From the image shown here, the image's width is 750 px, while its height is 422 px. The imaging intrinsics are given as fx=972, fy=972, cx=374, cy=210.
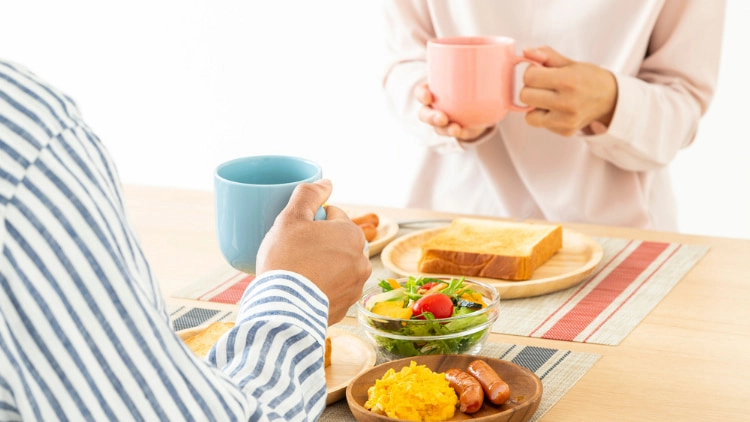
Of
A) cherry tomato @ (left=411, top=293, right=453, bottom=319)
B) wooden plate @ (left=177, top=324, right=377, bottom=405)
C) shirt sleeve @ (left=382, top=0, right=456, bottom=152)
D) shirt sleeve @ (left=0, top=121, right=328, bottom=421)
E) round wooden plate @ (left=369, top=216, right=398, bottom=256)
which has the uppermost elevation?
shirt sleeve @ (left=0, top=121, right=328, bottom=421)

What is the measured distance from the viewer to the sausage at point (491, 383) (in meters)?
1.00

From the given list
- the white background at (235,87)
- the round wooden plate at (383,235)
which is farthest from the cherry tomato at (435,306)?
the white background at (235,87)

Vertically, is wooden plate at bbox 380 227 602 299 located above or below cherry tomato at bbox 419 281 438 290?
below

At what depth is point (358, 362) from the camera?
1.17 metres

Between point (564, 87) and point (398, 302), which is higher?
point (564, 87)

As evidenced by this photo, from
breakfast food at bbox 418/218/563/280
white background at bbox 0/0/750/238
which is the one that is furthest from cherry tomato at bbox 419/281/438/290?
white background at bbox 0/0/750/238

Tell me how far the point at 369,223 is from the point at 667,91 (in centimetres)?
66

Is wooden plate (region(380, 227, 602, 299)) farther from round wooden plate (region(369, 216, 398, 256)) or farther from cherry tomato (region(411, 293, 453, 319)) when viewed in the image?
cherry tomato (region(411, 293, 453, 319))

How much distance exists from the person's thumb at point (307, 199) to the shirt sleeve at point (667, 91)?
922 millimetres

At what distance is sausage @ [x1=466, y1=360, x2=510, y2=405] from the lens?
3.28 ft

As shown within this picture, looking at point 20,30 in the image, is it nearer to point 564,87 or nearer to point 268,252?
point 564,87

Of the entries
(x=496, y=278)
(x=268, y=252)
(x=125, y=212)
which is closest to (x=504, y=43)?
(x=496, y=278)

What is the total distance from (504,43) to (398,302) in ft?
1.76

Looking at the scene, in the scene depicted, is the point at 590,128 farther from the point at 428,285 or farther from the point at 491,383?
the point at 491,383
